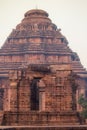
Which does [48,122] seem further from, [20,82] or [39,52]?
[39,52]

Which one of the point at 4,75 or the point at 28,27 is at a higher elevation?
the point at 28,27

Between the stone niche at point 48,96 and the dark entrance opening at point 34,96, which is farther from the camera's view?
the dark entrance opening at point 34,96

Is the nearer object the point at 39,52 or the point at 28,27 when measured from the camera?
the point at 39,52

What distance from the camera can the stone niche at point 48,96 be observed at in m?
19.1

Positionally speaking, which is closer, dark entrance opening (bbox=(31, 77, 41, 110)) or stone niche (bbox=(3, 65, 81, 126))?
stone niche (bbox=(3, 65, 81, 126))

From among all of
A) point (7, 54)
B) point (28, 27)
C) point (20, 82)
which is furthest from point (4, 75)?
point (20, 82)

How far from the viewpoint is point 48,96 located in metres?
19.7

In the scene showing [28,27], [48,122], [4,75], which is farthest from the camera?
[28,27]

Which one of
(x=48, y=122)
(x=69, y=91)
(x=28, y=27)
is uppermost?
(x=28, y=27)

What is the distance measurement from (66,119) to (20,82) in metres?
2.85

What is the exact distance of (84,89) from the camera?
43.3m

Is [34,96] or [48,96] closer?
[48,96]

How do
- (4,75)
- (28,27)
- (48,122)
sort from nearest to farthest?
(48,122) → (4,75) → (28,27)

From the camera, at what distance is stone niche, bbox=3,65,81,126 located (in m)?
19.1
